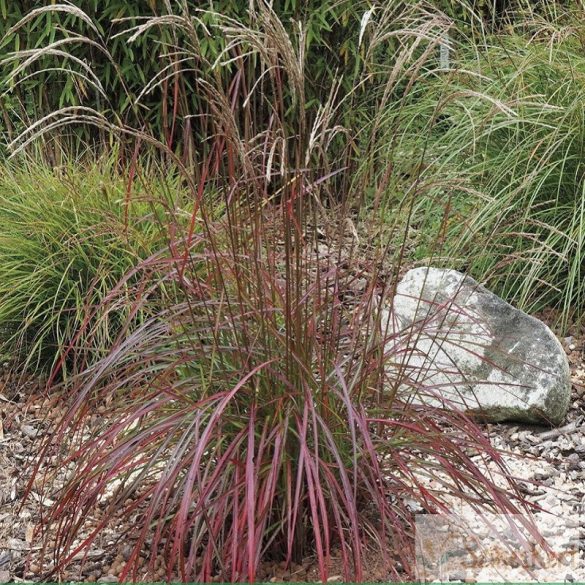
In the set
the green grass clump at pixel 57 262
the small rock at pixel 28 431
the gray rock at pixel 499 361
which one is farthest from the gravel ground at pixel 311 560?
the green grass clump at pixel 57 262

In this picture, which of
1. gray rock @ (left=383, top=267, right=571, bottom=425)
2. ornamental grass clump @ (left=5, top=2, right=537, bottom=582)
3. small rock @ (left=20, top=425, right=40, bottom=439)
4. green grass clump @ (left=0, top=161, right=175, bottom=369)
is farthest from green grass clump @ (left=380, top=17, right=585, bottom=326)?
small rock @ (left=20, top=425, right=40, bottom=439)

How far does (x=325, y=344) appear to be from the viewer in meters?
2.50

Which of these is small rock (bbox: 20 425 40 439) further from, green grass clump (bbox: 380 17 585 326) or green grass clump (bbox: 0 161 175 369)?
green grass clump (bbox: 380 17 585 326)

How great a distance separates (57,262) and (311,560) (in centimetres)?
185

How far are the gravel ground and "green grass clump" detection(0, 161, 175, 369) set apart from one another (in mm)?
234

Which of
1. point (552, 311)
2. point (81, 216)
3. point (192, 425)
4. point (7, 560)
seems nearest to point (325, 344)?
point (192, 425)

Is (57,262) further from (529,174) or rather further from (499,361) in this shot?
(529,174)

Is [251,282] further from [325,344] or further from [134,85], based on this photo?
[134,85]

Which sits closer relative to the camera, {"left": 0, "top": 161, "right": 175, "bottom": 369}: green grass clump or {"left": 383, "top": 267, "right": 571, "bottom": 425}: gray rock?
{"left": 383, "top": 267, "right": 571, "bottom": 425}: gray rock

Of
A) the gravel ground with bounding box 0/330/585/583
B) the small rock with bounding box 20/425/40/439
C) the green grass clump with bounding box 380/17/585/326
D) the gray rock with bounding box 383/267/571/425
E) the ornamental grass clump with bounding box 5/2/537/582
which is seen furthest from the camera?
the green grass clump with bounding box 380/17/585/326

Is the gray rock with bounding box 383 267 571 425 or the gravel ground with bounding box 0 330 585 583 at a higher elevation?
the gray rock with bounding box 383 267 571 425

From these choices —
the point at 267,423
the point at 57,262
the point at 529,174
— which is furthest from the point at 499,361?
the point at 57,262

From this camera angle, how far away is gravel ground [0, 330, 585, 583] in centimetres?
258

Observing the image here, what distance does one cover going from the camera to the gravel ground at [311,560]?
2.58m
